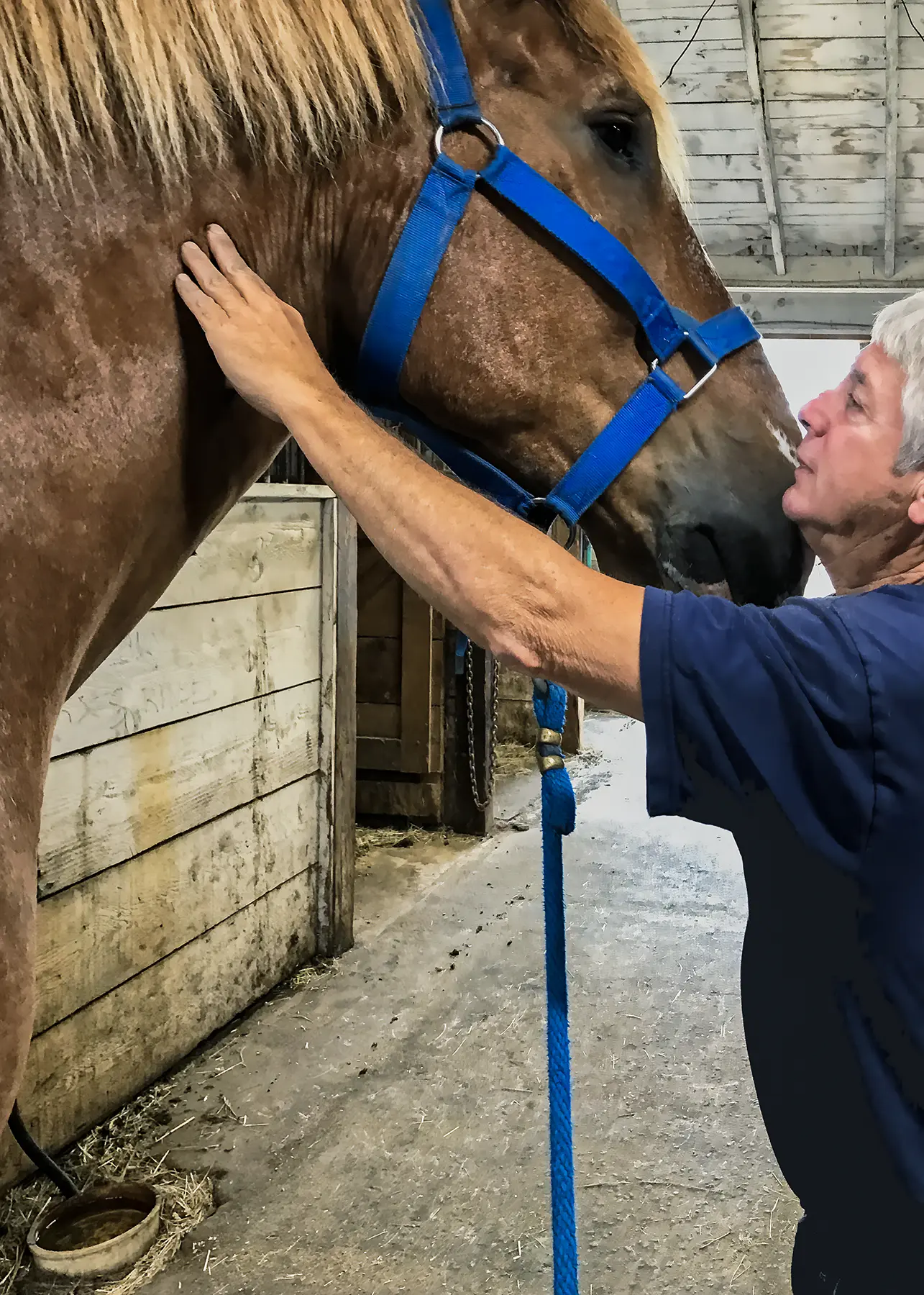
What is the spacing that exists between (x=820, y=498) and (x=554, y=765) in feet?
1.03

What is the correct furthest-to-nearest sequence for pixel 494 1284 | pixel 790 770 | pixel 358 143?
1. pixel 494 1284
2. pixel 358 143
3. pixel 790 770

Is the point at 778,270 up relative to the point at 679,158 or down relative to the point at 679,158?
up

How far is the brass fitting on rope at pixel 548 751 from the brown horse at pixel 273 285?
17cm

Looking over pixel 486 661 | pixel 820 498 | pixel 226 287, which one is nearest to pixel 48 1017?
pixel 226 287

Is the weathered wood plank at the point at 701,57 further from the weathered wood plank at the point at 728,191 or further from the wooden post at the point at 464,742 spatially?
the wooden post at the point at 464,742

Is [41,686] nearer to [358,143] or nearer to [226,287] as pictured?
[226,287]

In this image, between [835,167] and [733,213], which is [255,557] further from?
[733,213]

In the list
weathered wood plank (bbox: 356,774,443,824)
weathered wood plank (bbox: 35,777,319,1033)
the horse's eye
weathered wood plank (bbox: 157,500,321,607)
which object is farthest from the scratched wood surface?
the horse's eye

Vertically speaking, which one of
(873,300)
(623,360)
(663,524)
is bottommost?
(663,524)

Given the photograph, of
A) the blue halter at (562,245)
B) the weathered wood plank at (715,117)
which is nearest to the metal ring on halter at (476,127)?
the blue halter at (562,245)

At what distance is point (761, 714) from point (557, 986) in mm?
361

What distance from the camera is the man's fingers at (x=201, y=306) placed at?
0.63 meters

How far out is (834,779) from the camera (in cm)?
59

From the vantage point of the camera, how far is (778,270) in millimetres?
5742
